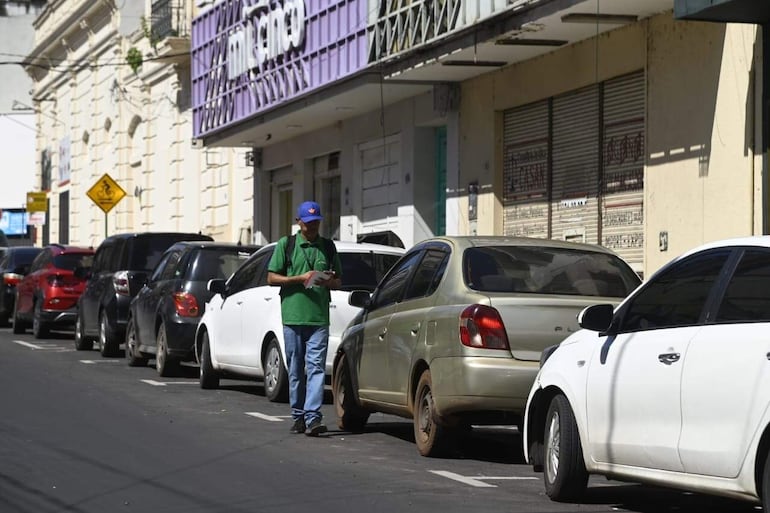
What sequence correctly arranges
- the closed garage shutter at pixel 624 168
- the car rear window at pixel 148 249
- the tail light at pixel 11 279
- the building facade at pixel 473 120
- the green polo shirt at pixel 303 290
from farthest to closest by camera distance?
the tail light at pixel 11 279 < the car rear window at pixel 148 249 < the closed garage shutter at pixel 624 168 < the building facade at pixel 473 120 < the green polo shirt at pixel 303 290

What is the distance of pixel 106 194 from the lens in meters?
34.8

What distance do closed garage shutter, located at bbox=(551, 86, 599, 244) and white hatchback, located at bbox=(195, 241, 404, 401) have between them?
6.20m

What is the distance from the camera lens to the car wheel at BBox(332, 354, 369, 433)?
43.4 ft

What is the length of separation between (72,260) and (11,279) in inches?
178

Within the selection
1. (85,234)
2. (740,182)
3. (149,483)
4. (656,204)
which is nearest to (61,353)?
(656,204)

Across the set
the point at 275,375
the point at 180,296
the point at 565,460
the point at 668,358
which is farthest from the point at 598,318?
the point at 180,296

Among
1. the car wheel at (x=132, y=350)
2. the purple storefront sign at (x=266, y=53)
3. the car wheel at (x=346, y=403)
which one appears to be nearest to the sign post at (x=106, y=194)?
the purple storefront sign at (x=266, y=53)

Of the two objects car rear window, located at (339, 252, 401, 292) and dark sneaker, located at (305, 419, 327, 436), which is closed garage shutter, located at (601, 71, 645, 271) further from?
dark sneaker, located at (305, 419, 327, 436)

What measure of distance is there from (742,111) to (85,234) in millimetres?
38072

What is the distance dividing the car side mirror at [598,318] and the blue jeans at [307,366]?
4.23m

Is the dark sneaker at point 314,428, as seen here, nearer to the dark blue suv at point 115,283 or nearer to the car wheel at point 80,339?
the dark blue suv at point 115,283

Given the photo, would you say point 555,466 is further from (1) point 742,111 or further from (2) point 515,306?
(1) point 742,111

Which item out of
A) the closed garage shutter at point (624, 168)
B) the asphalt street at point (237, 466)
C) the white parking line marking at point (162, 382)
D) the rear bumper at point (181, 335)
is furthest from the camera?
the closed garage shutter at point (624, 168)

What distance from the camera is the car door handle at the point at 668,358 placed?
8.16 m
